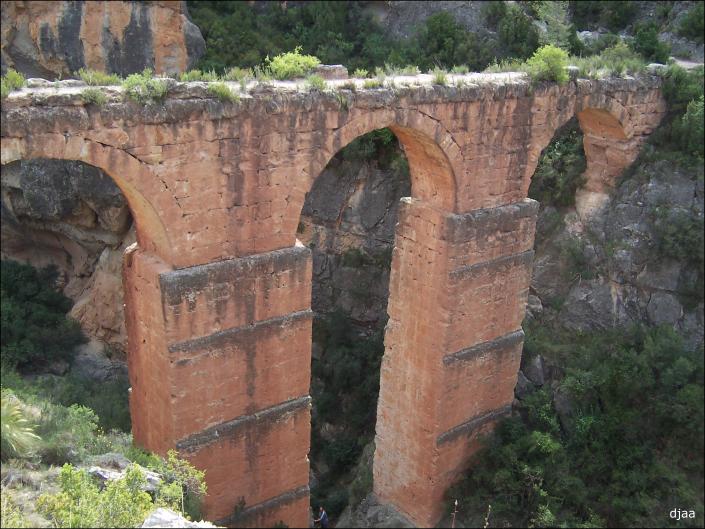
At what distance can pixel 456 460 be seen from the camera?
12.5 meters

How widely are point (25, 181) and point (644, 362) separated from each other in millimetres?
15321

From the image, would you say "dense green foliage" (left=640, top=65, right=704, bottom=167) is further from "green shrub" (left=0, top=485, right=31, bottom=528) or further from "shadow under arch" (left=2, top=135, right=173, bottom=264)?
"green shrub" (left=0, top=485, right=31, bottom=528)

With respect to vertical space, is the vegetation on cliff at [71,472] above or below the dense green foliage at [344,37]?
below

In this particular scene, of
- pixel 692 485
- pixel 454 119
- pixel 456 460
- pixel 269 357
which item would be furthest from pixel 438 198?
pixel 692 485

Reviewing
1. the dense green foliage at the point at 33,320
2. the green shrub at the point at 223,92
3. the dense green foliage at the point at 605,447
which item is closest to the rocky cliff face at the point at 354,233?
the dense green foliage at the point at 605,447

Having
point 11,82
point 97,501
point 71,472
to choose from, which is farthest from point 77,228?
point 97,501

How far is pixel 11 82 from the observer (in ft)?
25.0

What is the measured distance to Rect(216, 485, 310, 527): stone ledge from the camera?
10344 mm

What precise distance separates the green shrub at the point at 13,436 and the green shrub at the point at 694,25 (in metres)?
17.3

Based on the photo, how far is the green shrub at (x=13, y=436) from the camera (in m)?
6.63

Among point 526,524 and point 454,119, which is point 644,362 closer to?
point 526,524

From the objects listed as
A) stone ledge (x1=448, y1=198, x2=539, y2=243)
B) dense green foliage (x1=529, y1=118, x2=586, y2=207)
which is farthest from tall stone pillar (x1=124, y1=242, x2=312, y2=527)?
dense green foliage (x1=529, y1=118, x2=586, y2=207)

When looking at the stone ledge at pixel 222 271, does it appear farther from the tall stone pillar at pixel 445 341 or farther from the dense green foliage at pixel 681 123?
the dense green foliage at pixel 681 123

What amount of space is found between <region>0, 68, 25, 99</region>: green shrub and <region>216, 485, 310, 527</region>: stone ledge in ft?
20.4
